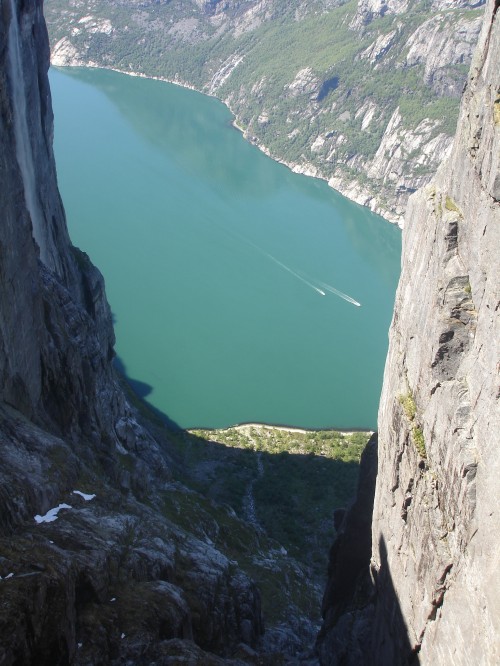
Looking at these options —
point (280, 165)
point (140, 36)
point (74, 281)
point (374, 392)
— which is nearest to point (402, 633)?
point (74, 281)

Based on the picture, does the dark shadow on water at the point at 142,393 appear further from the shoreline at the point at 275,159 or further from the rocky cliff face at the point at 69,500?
the shoreline at the point at 275,159

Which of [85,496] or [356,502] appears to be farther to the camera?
[356,502]

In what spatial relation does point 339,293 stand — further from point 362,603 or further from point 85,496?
point 85,496

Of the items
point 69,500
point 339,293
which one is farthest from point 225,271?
point 69,500

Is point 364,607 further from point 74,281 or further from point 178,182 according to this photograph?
point 178,182

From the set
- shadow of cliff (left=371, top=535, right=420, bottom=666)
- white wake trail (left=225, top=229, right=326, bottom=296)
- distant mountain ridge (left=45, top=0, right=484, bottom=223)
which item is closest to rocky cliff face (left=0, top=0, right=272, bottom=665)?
shadow of cliff (left=371, top=535, right=420, bottom=666)

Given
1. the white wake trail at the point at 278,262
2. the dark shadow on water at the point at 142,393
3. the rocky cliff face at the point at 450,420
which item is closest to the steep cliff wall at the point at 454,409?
the rocky cliff face at the point at 450,420
